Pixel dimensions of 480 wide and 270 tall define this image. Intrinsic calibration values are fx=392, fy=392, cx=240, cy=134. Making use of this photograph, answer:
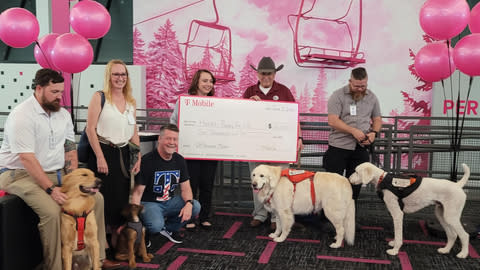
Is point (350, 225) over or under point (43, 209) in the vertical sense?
under

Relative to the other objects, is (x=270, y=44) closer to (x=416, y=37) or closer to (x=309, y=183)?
(x=416, y=37)

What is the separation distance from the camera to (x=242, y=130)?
13.7 ft

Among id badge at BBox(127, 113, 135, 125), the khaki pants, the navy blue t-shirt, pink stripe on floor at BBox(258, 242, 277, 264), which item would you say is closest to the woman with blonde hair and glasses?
id badge at BBox(127, 113, 135, 125)

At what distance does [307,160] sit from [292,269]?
2.02 metres

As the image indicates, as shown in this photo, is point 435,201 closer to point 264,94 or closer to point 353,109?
point 353,109

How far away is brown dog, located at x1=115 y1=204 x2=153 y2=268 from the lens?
295 cm

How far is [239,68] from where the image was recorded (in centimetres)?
878

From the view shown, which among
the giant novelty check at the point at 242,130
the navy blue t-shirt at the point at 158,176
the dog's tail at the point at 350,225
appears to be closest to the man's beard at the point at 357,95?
the giant novelty check at the point at 242,130

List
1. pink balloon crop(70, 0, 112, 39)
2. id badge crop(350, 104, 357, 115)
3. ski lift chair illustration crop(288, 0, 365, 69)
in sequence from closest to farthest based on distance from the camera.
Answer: id badge crop(350, 104, 357, 115)
pink balloon crop(70, 0, 112, 39)
ski lift chair illustration crop(288, 0, 365, 69)

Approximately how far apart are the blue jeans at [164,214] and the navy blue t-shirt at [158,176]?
0.21 ft

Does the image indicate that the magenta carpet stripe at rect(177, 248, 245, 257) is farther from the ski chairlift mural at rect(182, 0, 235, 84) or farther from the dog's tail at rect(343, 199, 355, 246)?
the ski chairlift mural at rect(182, 0, 235, 84)

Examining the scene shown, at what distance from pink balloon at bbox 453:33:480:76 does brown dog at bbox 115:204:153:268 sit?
3.04 m

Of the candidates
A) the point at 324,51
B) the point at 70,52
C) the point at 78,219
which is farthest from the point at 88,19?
the point at 324,51

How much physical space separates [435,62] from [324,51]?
15.7ft
